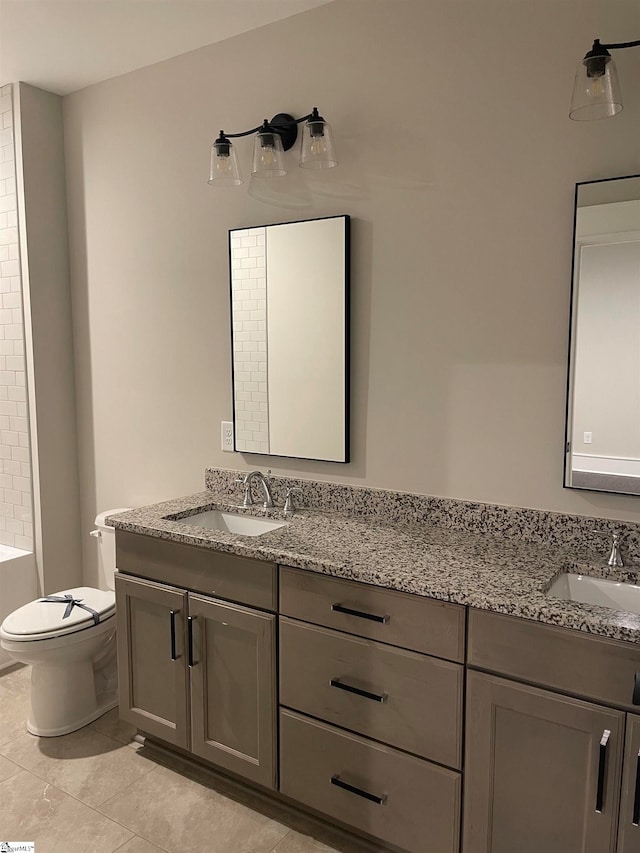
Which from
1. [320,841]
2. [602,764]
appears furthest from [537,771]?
[320,841]

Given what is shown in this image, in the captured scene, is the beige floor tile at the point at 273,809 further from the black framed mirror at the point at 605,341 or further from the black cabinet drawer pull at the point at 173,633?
the black framed mirror at the point at 605,341

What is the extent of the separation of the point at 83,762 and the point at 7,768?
0.27 meters

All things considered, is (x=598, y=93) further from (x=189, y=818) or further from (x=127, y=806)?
(x=127, y=806)

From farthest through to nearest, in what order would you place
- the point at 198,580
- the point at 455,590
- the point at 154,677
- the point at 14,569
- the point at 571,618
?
1. the point at 14,569
2. the point at 154,677
3. the point at 198,580
4. the point at 455,590
5. the point at 571,618

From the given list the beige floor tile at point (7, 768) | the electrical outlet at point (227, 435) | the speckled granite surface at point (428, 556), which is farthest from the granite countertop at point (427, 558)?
the beige floor tile at point (7, 768)

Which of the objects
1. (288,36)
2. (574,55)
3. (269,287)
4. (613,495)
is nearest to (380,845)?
(613,495)

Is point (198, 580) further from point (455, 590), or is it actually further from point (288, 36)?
point (288, 36)

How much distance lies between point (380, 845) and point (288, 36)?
2.80 meters

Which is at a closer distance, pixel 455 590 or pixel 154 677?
pixel 455 590

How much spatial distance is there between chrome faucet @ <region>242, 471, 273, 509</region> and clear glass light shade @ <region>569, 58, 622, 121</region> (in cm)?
164

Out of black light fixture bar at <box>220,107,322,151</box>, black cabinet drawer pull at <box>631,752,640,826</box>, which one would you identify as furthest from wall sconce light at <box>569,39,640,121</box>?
black cabinet drawer pull at <box>631,752,640,826</box>

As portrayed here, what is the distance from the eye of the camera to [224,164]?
99.5 inches

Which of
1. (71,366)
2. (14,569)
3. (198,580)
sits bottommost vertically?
(14,569)

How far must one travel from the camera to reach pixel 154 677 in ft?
8.18
